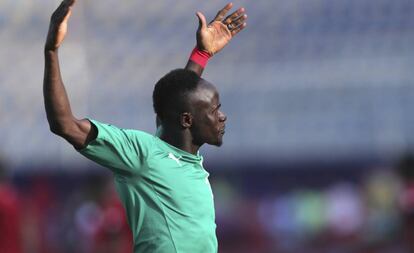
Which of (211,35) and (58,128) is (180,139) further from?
(211,35)

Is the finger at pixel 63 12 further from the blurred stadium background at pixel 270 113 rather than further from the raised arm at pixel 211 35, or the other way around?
the blurred stadium background at pixel 270 113

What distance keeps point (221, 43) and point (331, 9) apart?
8599 millimetres

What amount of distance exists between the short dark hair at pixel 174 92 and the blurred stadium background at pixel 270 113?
7746mm

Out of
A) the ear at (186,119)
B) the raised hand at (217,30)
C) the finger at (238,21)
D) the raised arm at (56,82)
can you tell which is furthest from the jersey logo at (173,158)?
the finger at (238,21)

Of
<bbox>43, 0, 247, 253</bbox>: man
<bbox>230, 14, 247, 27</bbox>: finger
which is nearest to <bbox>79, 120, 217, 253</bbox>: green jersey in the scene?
<bbox>43, 0, 247, 253</bbox>: man

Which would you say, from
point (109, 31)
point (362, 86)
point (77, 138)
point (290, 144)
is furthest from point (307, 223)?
point (77, 138)

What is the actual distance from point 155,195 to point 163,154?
0.18 meters

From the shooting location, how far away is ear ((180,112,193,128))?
4180 mm

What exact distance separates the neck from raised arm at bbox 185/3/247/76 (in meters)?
0.58

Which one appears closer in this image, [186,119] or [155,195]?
[155,195]

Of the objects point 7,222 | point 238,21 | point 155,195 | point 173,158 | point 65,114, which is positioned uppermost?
point 238,21

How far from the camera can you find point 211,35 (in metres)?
4.85

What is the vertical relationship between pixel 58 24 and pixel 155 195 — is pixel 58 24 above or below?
above

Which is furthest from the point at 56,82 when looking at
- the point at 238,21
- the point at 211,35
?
the point at 238,21
